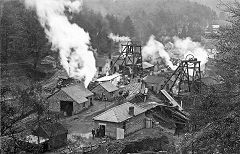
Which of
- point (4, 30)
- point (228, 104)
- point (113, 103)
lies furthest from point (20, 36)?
point (228, 104)

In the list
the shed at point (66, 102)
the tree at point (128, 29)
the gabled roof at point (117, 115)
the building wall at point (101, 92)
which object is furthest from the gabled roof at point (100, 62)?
the tree at point (128, 29)

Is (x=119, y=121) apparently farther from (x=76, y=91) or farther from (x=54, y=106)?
(x=76, y=91)

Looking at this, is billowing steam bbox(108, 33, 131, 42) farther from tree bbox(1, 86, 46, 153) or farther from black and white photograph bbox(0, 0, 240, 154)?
tree bbox(1, 86, 46, 153)

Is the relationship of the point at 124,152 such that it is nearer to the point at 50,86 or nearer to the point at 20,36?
the point at 50,86

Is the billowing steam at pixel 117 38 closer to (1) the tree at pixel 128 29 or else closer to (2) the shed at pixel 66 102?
(1) the tree at pixel 128 29

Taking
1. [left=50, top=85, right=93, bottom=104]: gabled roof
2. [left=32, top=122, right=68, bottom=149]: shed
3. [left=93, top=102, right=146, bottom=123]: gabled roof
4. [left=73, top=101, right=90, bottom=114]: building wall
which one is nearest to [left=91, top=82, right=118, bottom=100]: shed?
[left=50, top=85, right=93, bottom=104]: gabled roof

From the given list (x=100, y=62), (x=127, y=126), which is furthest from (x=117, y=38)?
(x=127, y=126)
